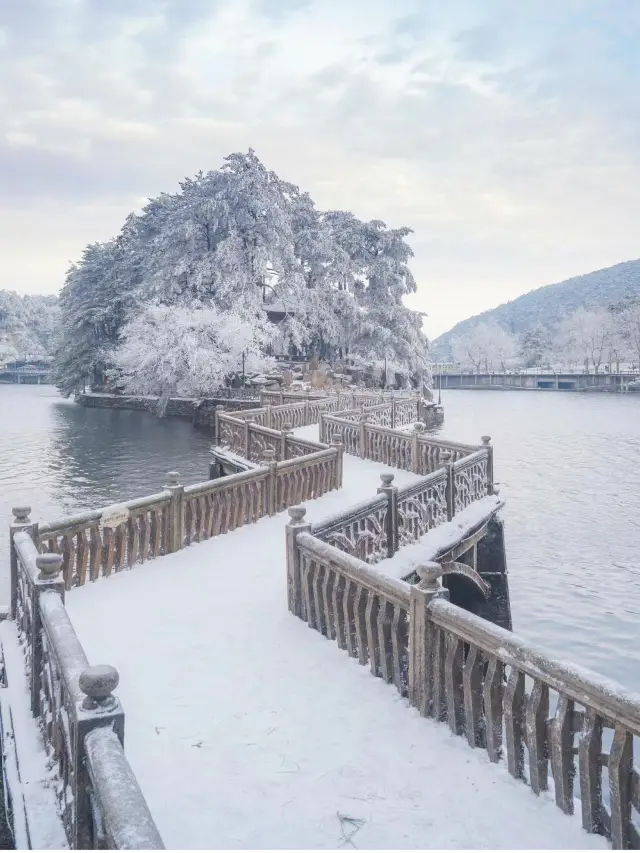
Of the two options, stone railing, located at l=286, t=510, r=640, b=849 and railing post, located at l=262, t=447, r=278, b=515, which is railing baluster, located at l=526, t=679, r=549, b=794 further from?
railing post, located at l=262, t=447, r=278, b=515

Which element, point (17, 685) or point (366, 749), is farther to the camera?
point (17, 685)

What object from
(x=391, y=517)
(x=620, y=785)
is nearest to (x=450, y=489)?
(x=391, y=517)

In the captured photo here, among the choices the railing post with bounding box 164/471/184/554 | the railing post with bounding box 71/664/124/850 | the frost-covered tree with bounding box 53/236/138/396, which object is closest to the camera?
the railing post with bounding box 71/664/124/850

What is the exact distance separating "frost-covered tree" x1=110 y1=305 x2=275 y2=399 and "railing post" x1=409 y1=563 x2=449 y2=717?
3543 centimetres

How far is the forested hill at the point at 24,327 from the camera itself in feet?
308

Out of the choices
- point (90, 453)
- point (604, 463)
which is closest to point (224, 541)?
point (90, 453)

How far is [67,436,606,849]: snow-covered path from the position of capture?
→ 3.69 metres

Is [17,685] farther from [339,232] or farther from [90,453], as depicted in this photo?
[339,232]

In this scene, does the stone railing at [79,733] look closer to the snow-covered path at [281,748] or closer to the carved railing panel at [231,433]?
the snow-covered path at [281,748]

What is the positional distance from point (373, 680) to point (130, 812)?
3.44 meters

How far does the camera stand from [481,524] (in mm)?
11586

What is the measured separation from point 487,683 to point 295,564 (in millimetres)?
2983

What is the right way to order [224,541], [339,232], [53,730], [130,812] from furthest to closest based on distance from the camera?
1. [339,232]
2. [224,541]
3. [53,730]
4. [130,812]

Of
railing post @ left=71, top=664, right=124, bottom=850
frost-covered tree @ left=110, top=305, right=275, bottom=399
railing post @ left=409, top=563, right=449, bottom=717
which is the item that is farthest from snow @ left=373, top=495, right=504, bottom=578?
frost-covered tree @ left=110, top=305, right=275, bottom=399
